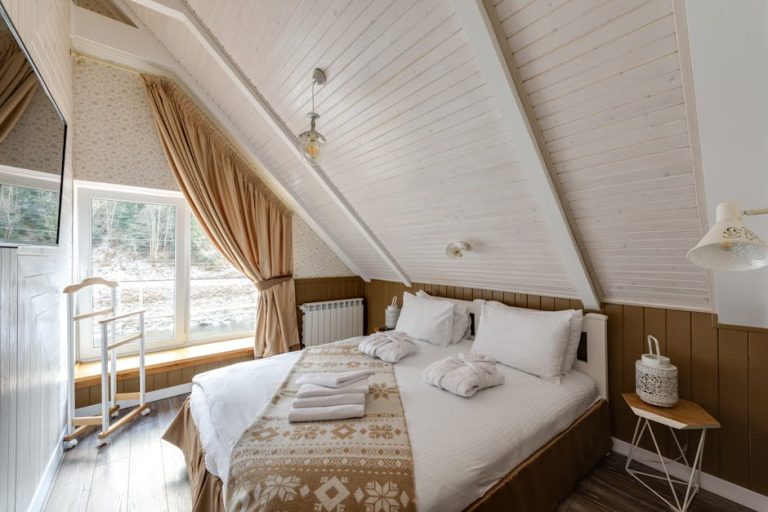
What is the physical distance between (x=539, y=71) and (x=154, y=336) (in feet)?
11.6

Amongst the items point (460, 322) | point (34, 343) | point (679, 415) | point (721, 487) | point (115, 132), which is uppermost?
point (115, 132)

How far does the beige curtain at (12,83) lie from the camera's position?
102 centimetres

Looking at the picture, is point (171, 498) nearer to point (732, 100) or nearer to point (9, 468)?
point (9, 468)

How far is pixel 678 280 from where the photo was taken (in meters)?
1.65

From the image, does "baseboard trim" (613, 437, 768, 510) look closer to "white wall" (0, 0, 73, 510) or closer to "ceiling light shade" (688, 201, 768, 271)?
Answer: "ceiling light shade" (688, 201, 768, 271)

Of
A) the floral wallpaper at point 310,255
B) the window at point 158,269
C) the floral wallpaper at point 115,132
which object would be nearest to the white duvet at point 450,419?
the window at point 158,269

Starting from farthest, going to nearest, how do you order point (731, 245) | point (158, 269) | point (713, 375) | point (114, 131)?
point (158, 269)
point (114, 131)
point (713, 375)
point (731, 245)

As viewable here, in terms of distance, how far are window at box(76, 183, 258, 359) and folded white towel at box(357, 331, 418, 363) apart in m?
1.72

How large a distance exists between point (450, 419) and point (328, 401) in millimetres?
568

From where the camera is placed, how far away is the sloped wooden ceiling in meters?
1.14

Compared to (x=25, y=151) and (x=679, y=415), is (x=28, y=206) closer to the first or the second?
(x=25, y=151)

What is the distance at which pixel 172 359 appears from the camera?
268 cm

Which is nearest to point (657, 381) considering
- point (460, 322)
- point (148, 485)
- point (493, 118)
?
point (460, 322)

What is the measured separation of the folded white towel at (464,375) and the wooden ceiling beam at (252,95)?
59.1 inches
